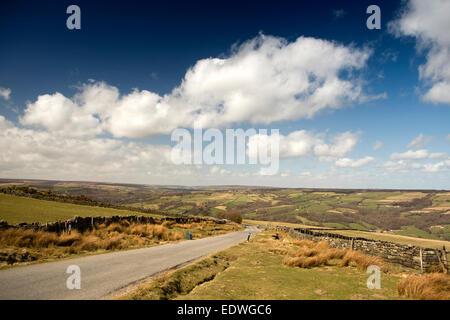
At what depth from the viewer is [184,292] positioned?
8125 millimetres

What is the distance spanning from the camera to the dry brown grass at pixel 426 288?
23.1ft

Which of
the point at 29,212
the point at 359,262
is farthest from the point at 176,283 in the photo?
the point at 29,212

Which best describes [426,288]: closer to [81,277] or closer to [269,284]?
[269,284]

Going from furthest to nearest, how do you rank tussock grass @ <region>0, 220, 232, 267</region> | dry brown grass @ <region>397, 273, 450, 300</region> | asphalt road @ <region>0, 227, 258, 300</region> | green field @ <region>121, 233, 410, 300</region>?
tussock grass @ <region>0, 220, 232, 267</region> → green field @ <region>121, 233, 410, 300</region> → dry brown grass @ <region>397, 273, 450, 300</region> → asphalt road @ <region>0, 227, 258, 300</region>

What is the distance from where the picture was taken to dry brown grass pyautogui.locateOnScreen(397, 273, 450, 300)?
704 cm

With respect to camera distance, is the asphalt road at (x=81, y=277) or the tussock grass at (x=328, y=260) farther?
the tussock grass at (x=328, y=260)

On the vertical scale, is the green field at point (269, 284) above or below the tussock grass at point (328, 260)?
above

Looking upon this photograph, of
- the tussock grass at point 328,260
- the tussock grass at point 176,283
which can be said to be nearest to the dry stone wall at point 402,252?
the tussock grass at point 328,260

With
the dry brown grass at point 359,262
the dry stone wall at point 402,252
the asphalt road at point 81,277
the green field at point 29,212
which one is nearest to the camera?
the asphalt road at point 81,277

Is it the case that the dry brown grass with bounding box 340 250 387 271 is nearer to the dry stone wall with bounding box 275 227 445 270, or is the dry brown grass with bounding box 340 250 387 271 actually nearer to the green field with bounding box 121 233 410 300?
the green field with bounding box 121 233 410 300

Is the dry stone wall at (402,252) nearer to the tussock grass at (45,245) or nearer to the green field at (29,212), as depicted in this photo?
the tussock grass at (45,245)

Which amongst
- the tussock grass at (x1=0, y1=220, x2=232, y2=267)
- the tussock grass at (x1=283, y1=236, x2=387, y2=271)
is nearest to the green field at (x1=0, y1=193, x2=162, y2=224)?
the tussock grass at (x1=0, y1=220, x2=232, y2=267)
